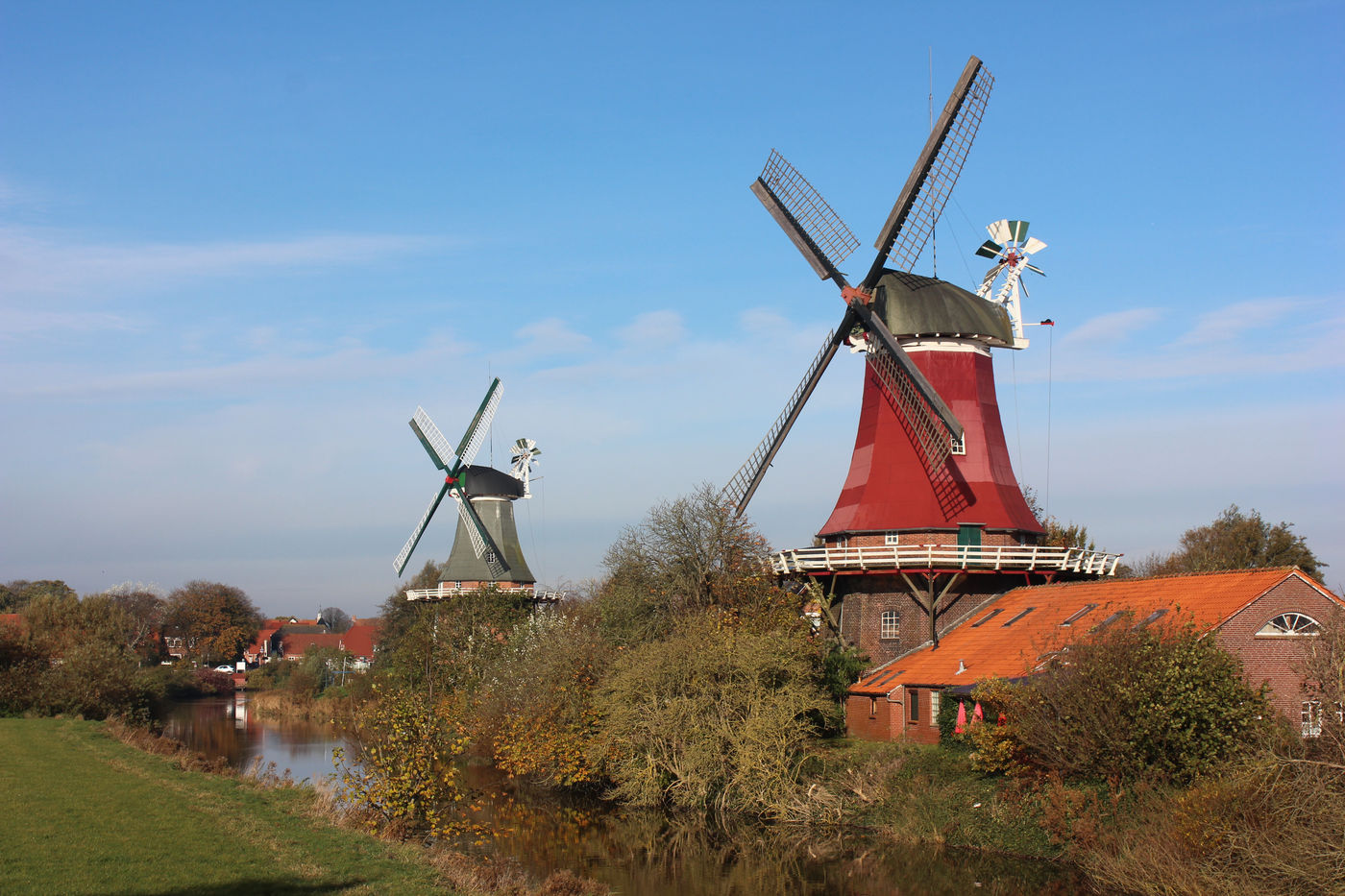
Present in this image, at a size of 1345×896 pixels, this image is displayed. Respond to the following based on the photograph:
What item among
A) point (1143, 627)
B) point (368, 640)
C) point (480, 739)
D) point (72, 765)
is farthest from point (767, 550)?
point (368, 640)

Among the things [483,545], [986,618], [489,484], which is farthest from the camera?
[489,484]

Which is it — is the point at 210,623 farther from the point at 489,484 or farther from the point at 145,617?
the point at 489,484

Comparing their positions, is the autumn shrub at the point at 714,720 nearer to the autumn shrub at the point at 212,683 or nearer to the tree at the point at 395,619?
the tree at the point at 395,619

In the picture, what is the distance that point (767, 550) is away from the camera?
29.1 metres

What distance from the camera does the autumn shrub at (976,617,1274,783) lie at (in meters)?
16.4

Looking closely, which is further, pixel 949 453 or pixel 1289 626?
pixel 949 453

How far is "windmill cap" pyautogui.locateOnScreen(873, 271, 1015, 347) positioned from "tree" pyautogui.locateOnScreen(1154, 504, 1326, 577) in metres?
15.9

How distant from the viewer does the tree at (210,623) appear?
77875 millimetres

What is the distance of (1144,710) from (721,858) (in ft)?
24.9

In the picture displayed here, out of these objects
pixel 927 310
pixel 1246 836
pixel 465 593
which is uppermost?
pixel 927 310

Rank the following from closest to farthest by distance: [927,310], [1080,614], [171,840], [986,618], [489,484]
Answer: [171,840] < [1080,614] < [986,618] < [927,310] < [489,484]

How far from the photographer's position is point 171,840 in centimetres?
1427

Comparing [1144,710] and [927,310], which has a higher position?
[927,310]

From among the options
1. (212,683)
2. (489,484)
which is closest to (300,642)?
(212,683)
